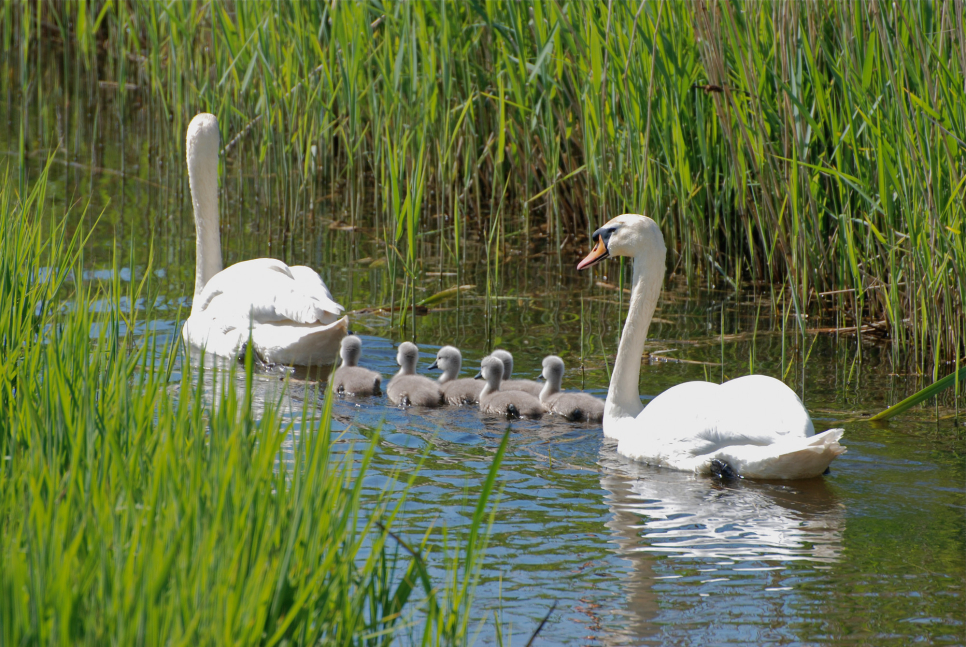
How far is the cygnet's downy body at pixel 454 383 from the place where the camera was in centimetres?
641

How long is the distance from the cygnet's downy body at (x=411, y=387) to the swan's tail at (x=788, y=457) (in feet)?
5.63

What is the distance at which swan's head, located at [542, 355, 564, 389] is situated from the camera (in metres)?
6.29

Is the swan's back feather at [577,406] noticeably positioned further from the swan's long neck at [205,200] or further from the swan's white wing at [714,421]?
the swan's long neck at [205,200]

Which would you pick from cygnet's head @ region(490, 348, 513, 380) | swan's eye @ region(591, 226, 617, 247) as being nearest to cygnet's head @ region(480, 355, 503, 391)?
cygnet's head @ region(490, 348, 513, 380)

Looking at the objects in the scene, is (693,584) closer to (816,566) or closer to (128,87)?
(816,566)

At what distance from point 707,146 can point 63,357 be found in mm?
5023

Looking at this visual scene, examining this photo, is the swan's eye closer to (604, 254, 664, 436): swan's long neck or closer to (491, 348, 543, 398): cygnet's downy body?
(604, 254, 664, 436): swan's long neck

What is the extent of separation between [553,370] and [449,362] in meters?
0.69

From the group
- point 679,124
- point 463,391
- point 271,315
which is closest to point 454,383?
point 463,391

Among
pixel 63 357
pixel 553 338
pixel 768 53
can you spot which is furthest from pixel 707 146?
pixel 63 357

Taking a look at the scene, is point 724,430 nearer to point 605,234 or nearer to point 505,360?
point 605,234

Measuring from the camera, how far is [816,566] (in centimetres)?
422

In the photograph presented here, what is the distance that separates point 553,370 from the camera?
6293mm

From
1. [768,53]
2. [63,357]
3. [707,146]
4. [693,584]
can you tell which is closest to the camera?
[63,357]
